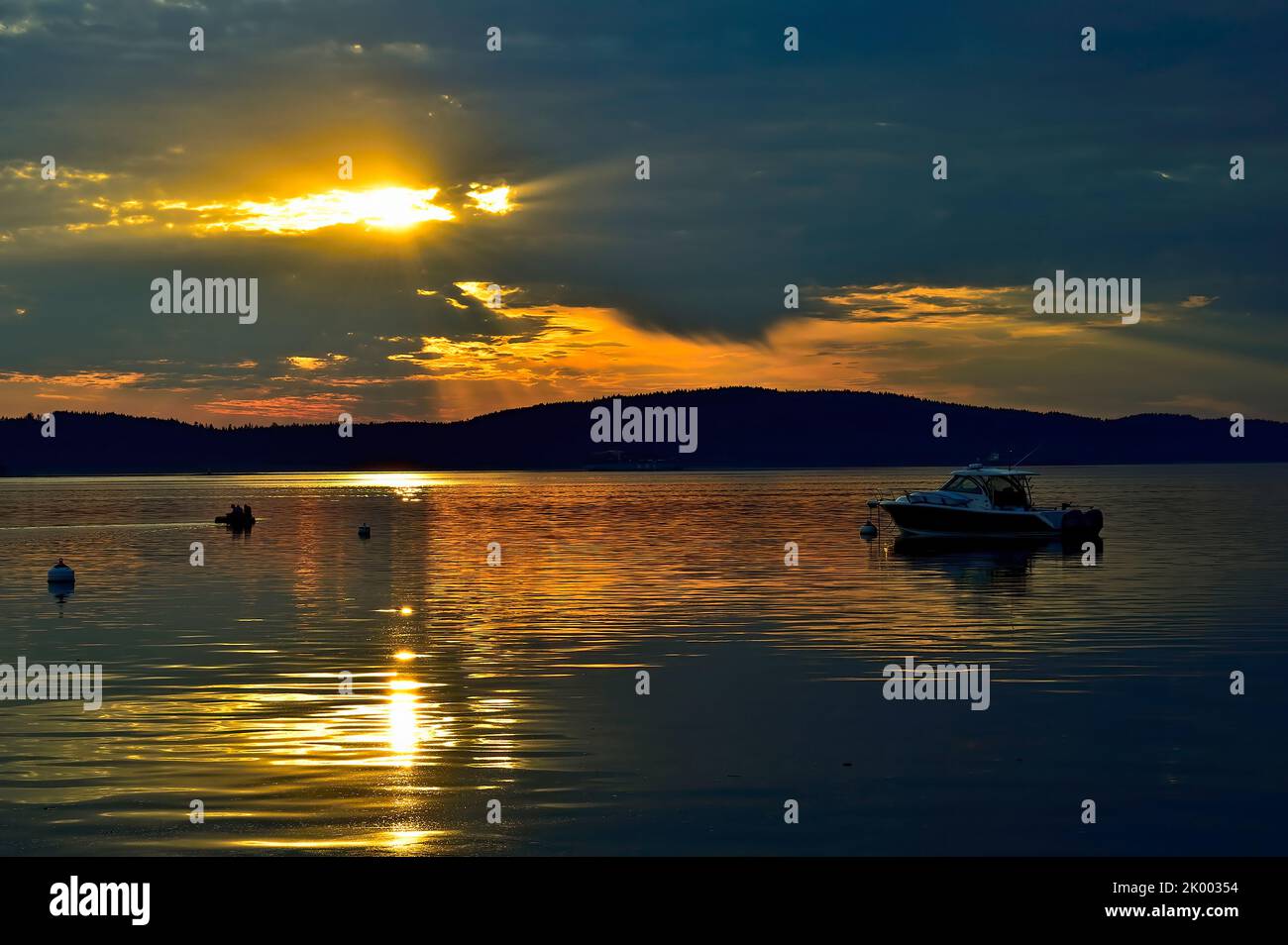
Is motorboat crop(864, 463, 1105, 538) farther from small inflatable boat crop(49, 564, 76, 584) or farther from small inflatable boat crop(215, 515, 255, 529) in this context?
small inflatable boat crop(215, 515, 255, 529)

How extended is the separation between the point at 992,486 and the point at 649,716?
56.4 m

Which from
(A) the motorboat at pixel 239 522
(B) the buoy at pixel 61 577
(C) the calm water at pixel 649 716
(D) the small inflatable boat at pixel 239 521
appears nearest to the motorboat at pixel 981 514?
(C) the calm water at pixel 649 716

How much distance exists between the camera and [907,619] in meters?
39.2

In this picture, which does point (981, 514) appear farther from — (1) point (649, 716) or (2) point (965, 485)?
(1) point (649, 716)

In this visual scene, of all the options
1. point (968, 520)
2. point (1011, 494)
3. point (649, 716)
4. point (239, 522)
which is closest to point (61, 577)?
point (649, 716)

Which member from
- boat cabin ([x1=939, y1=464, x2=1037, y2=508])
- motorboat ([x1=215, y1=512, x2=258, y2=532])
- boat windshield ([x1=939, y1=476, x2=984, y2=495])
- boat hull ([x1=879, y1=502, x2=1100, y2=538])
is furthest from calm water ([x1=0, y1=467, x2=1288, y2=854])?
motorboat ([x1=215, y1=512, x2=258, y2=532])

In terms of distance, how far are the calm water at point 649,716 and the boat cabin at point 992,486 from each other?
800 inches

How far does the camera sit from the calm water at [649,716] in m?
16.3

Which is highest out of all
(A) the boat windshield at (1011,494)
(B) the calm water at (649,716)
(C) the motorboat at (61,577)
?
(A) the boat windshield at (1011,494)

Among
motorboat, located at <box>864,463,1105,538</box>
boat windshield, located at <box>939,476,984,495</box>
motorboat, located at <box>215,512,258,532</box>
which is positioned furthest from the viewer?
motorboat, located at <box>215,512,258,532</box>

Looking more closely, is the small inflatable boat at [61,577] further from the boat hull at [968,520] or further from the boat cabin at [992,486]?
the boat cabin at [992,486]

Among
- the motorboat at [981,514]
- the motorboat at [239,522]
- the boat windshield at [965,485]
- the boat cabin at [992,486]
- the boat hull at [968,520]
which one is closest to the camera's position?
the motorboat at [981,514]

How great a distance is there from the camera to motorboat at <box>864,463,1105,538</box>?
239 feet
